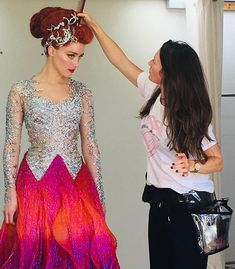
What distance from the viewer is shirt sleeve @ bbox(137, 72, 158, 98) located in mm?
2363

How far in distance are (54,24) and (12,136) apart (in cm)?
47

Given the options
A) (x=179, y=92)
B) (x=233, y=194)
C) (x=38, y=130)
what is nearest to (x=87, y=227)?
(x=38, y=130)

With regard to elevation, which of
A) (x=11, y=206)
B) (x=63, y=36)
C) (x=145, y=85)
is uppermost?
(x=63, y=36)

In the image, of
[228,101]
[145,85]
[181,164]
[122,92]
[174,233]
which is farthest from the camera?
[228,101]

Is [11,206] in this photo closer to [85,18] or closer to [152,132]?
[152,132]

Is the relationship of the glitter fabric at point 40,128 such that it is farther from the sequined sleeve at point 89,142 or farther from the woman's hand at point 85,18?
the woman's hand at point 85,18

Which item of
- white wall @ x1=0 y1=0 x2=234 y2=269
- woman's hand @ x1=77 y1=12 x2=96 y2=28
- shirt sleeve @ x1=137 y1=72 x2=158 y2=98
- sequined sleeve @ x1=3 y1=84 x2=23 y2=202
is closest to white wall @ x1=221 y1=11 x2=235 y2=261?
white wall @ x1=0 y1=0 x2=234 y2=269

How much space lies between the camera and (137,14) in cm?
328

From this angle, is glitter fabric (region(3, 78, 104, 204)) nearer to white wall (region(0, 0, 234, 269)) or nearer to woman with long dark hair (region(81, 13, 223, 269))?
woman with long dark hair (region(81, 13, 223, 269))

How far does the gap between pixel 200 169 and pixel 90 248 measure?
0.52 m

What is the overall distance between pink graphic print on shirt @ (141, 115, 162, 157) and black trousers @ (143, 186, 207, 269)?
0.18 m

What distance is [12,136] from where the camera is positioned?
82.4 inches

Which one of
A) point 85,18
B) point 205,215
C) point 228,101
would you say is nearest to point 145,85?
point 85,18

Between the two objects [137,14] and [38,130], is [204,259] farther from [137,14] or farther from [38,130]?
[137,14]
